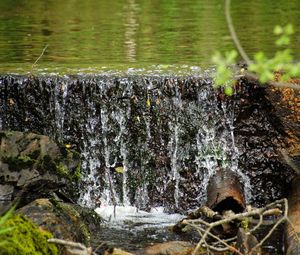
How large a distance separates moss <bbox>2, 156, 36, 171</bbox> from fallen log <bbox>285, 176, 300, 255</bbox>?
2.58 m

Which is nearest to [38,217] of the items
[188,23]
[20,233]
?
[20,233]

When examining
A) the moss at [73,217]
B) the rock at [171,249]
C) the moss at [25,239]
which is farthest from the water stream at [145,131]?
the moss at [25,239]

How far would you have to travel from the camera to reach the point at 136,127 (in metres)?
9.01

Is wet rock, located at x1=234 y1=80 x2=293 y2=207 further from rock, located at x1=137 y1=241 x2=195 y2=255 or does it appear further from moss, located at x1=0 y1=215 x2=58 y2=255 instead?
moss, located at x1=0 y1=215 x2=58 y2=255

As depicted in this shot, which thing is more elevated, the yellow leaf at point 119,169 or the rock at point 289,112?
the rock at point 289,112

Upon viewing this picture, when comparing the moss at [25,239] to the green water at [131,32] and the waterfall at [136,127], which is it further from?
the green water at [131,32]

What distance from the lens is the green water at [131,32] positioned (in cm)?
1078

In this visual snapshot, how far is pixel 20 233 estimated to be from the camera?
5430 millimetres

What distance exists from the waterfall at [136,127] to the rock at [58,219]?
173 cm

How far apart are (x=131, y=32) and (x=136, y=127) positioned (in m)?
5.56

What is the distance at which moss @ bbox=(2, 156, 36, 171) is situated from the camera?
7.52m

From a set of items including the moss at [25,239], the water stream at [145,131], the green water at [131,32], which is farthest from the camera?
the green water at [131,32]

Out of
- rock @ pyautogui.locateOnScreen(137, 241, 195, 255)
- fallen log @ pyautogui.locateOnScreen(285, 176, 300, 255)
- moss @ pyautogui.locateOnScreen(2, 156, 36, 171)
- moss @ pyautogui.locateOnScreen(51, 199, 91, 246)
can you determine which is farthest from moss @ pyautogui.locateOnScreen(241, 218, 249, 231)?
moss @ pyautogui.locateOnScreen(2, 156, 36, 171)

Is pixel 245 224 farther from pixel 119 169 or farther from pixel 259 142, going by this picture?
pixel 119 169
